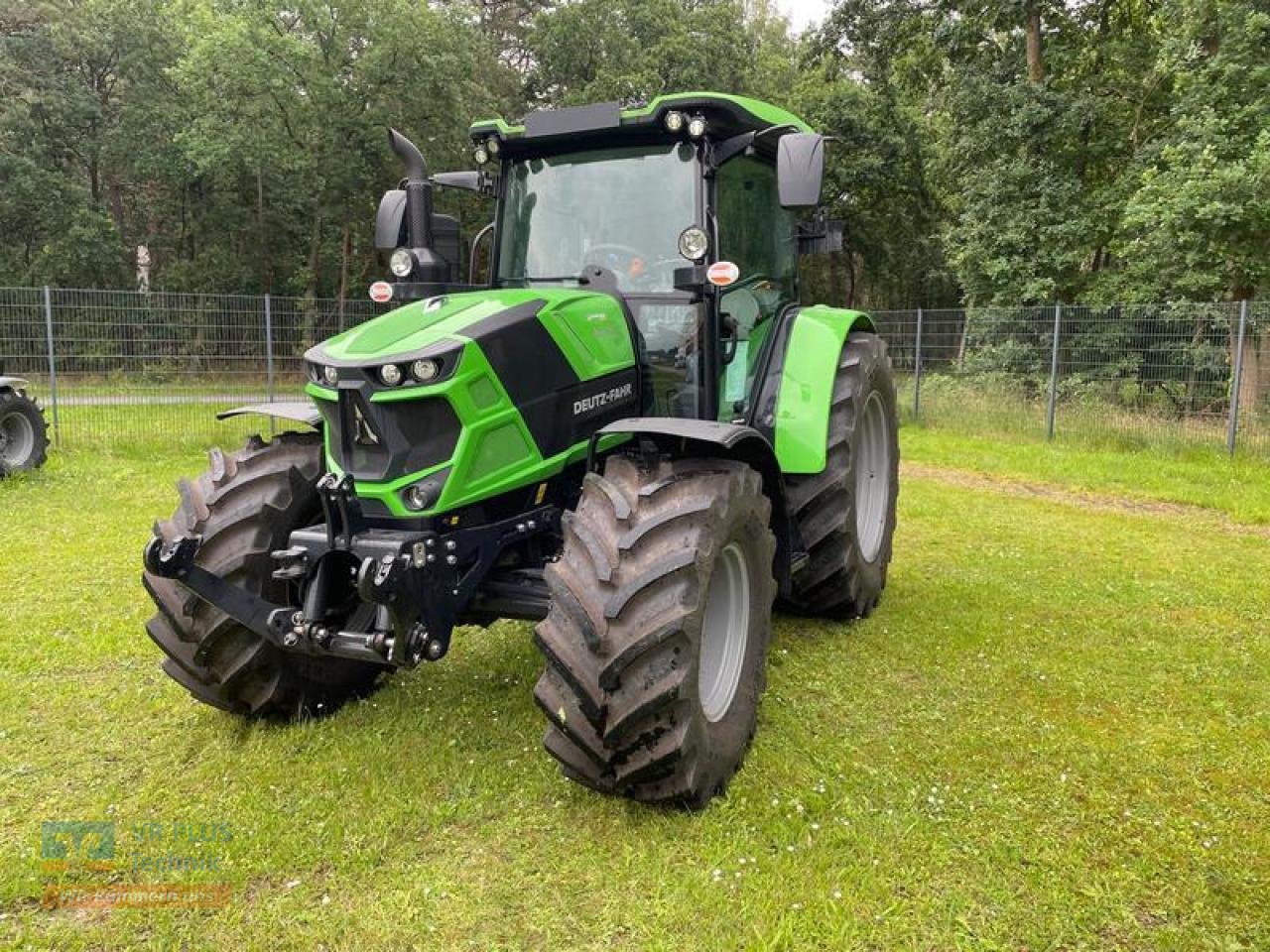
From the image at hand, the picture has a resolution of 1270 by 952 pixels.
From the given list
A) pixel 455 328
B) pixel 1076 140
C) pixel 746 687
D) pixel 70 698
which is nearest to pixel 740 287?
Result: pixel 455 328

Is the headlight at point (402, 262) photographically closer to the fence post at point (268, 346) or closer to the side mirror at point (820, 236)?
the side mirror at point (820, 236)

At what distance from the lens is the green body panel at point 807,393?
434cm

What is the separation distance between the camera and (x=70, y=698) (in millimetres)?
4113

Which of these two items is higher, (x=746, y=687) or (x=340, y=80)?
(x=340, y=80)

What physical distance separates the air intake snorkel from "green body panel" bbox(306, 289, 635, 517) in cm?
55

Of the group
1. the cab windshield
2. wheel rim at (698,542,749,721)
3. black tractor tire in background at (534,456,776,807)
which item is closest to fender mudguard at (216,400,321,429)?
the cab windshield

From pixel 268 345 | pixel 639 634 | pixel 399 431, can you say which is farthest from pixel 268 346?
pixel 639 634

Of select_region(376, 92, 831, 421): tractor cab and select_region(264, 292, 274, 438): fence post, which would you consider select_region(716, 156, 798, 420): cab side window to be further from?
select_region(264, 292, 274, 438): fence post

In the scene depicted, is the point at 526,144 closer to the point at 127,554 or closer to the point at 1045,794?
the point at 1045,794

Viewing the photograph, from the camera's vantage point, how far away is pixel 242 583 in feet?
11.2

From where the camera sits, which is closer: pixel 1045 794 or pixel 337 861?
pixel 337 861

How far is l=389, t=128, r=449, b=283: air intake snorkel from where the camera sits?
3.93 metres

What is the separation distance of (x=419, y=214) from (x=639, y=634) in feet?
7.51

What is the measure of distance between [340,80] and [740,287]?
21.7m
